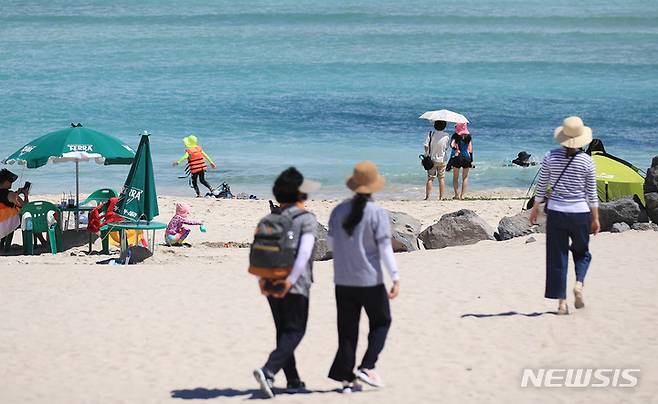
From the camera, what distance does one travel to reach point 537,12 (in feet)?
238

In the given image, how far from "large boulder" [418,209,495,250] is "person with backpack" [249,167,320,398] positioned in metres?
6.25

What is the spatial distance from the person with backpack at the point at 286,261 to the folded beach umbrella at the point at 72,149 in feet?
25.3

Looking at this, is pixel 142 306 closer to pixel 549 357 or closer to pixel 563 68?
pixel 549 357

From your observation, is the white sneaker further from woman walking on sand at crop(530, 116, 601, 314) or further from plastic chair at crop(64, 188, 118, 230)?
plastic chair at crop(64, 188, 118, 230)

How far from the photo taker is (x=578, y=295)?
9836mm

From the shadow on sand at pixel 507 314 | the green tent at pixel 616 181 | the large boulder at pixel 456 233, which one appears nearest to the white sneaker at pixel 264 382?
the shadow on sand at pixel 507 314

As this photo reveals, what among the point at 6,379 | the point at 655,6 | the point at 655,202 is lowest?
the point at 6,379

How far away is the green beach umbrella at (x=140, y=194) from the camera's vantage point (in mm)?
14266

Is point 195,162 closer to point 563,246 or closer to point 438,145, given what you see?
point 438,145

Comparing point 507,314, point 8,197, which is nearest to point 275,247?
point 507,314

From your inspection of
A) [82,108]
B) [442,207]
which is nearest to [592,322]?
[442,207]

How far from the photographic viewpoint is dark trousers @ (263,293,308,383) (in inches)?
293

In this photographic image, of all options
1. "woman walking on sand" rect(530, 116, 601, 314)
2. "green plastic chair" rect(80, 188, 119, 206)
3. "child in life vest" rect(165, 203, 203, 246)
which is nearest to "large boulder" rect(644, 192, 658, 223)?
"woman walking on sand" rect(530, 116, 601, 314)

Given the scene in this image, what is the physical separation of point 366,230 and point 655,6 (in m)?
74.4
